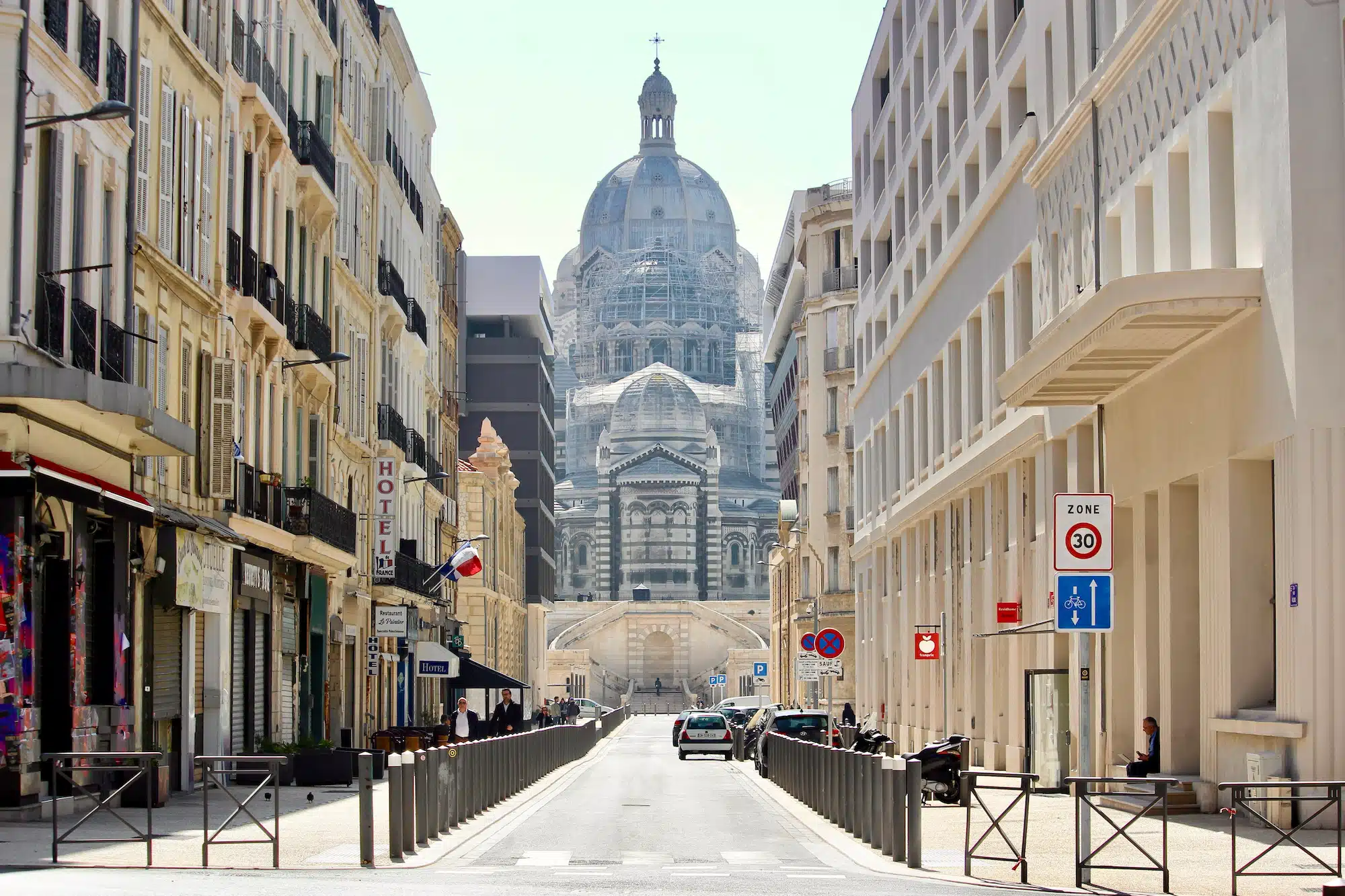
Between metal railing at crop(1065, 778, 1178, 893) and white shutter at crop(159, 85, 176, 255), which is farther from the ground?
white shutter at crop(159, 85, 176, 255)

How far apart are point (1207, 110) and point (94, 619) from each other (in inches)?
539

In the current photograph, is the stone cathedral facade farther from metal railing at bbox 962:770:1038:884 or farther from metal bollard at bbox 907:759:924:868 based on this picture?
metal railing at bbox 962:770:1038:884

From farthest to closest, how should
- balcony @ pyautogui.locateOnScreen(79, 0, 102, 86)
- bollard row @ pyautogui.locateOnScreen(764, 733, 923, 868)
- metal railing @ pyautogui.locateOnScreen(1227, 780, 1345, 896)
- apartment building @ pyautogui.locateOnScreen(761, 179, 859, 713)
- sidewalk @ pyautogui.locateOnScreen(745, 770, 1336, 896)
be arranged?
apartment building @ pyautogui.locateOnScreen(761, 179, 859, 713) → balcony @ pyautogui.locateOnScreen(79, 0, 102, 86) → bollard row @ pyautogui.locateOnScreen(764, 733, 923, 868) → sidewalk @ pyautogui.locateOnScreen(745, 770, 1336, 896) → metal railing @ pyautogui.locateOnScreen(1227, 780, 1345, 896)

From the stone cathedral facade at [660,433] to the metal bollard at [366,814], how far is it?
155794 millimetres

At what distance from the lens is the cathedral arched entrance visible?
150 metres

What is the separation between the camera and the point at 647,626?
14900 centimetres

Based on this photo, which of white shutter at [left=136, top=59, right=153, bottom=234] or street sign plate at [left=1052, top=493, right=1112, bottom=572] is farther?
white shutter at [left=136, top=59, right=153, bottom=234]

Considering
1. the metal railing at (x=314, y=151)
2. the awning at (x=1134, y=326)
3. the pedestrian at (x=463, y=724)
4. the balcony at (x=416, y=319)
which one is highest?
the metal railing at (x=314, y=151)

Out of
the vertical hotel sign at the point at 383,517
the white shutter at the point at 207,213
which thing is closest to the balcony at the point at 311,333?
the white shutter at the point at 207,213

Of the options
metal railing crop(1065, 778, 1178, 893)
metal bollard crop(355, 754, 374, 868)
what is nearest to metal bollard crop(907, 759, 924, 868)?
metal railing crop(1065, 778, 1178, 893)

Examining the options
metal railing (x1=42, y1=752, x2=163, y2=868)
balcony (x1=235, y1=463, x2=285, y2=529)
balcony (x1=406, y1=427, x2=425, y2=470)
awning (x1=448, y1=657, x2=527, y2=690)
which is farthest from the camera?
awning (x1=448, y1=657, x2=527, y2=690)

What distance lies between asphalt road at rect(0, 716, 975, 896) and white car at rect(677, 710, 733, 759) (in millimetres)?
25795

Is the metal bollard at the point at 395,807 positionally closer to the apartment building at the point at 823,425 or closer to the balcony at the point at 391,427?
the balcony at the point at 391,427

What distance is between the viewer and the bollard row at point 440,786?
19297 millimetres
